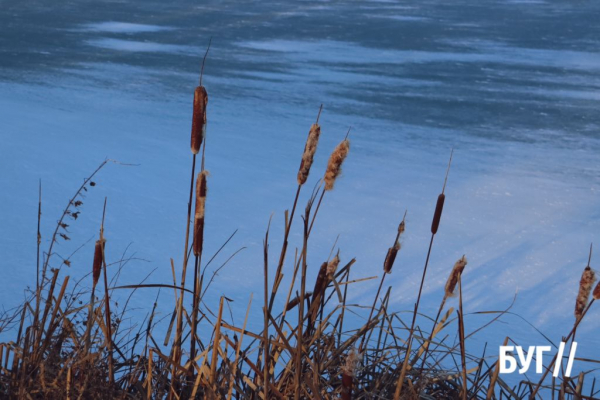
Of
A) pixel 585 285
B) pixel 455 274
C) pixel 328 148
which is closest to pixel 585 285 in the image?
pixel 585 285

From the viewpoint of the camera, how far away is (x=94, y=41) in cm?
539

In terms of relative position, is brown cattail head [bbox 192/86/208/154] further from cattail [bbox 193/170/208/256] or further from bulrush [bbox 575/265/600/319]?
bulrush [bbox 575/265/600/319]

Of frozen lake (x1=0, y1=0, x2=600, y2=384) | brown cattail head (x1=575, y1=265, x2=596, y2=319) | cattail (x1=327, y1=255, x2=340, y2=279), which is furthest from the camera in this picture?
frozen lake (x1=0, y1=0, x2=600, y2=384)

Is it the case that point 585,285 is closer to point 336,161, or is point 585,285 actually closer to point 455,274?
point 455,274

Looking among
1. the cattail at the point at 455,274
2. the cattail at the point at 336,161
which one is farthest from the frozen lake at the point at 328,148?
the cattail at the point at 336,161

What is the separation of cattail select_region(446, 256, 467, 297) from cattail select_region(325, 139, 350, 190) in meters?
0.17

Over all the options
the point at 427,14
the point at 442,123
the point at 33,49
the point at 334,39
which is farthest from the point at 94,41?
the point at 427,14

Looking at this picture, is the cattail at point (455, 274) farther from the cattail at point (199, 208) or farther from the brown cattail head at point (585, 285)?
the cattail at point (199, 208)

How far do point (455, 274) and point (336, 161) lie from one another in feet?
0.66

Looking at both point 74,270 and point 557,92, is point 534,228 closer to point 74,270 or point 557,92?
point 74,270

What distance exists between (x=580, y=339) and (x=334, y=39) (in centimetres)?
424

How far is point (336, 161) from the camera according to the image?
33.5 inches

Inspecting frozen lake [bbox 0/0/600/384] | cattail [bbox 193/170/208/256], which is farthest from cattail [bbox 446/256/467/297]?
frozen lake [bbox 0/0/600/384]

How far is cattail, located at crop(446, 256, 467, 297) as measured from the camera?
0.92m
